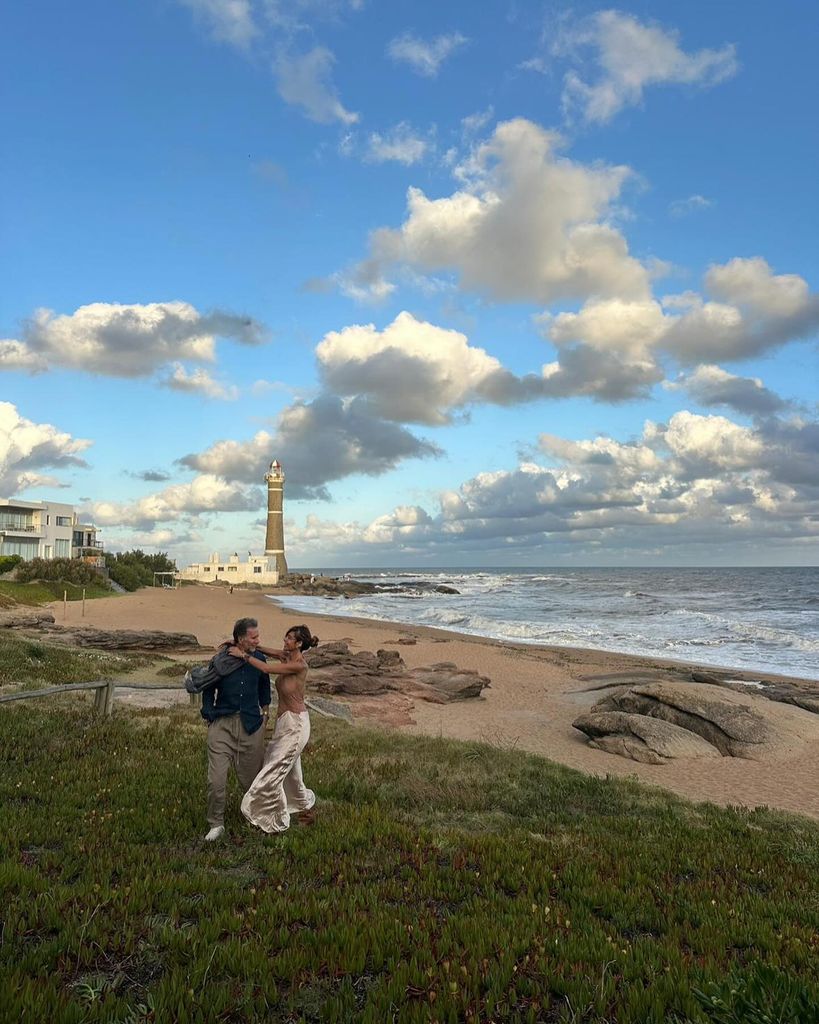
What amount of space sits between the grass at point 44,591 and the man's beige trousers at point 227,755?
4371cm

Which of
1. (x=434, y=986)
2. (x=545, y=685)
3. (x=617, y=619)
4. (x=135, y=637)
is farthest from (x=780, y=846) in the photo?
(x=617, y=619)

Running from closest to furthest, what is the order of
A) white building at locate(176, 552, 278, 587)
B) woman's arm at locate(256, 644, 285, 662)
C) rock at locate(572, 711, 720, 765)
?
woman's arm at locate(256, 644, 285, 662) → rock at locate(572, 711, 720, 765) → white building at locate(176, 552, 278, 587)

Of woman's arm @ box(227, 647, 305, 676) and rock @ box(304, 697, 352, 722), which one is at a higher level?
woman's arm @ box(227, 647, 305, 676)

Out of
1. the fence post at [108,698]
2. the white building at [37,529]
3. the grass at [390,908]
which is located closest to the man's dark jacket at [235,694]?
the grass at [390,908]

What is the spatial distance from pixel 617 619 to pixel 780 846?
50.6m

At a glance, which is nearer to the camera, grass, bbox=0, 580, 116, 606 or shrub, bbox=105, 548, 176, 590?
grass, bbox=0, 580, 116, 606

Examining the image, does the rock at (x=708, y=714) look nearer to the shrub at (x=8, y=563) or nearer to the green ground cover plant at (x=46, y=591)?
the green ground cover plant at (x=46, y=591)

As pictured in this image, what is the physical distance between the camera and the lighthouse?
115125mm

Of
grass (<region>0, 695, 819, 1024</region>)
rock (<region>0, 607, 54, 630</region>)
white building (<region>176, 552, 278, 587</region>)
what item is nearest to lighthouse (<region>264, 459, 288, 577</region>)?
white building (<region>176, 552, 278, 587</region>)

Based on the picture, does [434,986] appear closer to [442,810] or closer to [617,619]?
[442,810]

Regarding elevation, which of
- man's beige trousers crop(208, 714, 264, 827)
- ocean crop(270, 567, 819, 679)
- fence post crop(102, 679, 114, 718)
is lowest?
ocean crop(270, 567, 819, 679)

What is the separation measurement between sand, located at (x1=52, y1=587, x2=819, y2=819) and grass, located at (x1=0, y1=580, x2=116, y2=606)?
2.87 m

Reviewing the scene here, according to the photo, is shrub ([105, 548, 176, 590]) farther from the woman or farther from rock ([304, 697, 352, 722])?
the woman

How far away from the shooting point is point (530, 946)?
490 cm
